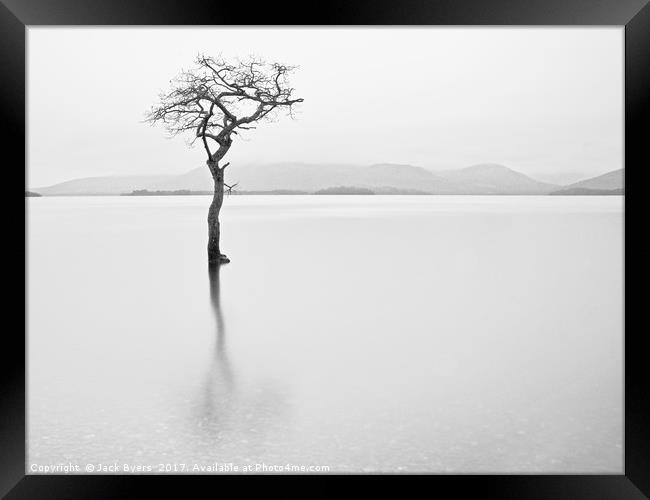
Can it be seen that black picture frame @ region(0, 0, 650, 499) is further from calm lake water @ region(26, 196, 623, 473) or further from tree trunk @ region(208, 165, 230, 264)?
tree trunk @ region(208, 165, 230, 264)

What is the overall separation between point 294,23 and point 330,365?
435 cm

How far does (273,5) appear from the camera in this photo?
400 centimetres

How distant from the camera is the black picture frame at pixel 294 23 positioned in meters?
3.90

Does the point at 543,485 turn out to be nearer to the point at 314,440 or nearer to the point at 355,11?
the point at 314,440

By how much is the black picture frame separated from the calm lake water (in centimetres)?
62

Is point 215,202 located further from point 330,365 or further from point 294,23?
point 294,23

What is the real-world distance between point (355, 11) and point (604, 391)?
4494 mm

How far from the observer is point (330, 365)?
7488mm

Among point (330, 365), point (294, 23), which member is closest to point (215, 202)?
point (330, 365)

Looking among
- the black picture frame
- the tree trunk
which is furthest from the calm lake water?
the tree trunk

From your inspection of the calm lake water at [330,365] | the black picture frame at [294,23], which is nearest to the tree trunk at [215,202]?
the calm lake water at [330,365]

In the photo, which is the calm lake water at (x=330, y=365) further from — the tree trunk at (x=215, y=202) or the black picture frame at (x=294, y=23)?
the tree trunk at (x=215, y=202)

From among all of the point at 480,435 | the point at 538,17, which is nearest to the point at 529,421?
the point at 480,435

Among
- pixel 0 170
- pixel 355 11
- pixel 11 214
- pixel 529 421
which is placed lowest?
pixel 529 421
